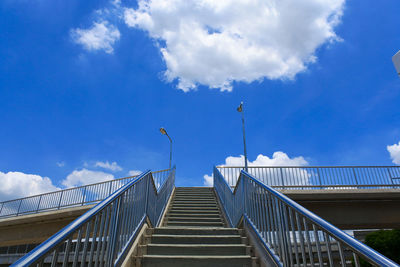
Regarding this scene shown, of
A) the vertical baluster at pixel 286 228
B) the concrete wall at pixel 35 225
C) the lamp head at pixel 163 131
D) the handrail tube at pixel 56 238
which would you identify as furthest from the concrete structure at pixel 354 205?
the lamp head at pixel 163 131

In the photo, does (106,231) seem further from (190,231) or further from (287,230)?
Result: (190,231)

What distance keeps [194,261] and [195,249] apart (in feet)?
1.33

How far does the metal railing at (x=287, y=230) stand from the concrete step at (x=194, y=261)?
0.50 metres

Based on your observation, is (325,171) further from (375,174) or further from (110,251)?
(110,251)

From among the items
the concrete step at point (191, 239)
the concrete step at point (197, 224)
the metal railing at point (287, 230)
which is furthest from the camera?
the concrete step at point (197, 224)

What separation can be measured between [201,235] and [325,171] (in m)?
8.96

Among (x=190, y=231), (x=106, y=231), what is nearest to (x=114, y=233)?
(x=106, y=231)

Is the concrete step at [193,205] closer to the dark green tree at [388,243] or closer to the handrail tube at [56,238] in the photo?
the handrail tube at [56,238]

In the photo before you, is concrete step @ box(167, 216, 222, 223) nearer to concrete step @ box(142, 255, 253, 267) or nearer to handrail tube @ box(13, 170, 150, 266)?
concrete step @ box(142, 255, 253, 267)

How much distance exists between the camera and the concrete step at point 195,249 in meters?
4.16

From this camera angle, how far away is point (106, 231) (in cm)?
284

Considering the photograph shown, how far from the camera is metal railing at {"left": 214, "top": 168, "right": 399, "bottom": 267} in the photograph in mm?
1859

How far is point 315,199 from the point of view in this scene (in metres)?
10.5

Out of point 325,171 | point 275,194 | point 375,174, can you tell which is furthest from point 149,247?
point 375,174
